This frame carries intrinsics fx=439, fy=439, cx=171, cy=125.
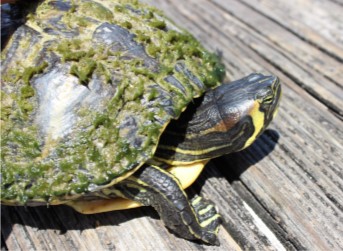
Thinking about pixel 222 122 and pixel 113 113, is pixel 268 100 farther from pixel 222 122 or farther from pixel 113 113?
pixel 113 113

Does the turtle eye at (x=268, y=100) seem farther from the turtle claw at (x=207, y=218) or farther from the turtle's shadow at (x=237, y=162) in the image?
the turtle claw at (x=207, y=218)

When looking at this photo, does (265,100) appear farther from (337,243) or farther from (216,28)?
(216,28)

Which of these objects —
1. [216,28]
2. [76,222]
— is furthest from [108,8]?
[216,28]

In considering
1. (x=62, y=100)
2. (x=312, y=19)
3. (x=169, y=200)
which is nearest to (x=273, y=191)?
(x=169, y=200)

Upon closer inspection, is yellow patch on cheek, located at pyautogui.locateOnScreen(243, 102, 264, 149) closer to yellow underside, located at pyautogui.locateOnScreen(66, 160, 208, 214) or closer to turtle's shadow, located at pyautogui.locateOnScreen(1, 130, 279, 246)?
turtle's shadow, located at pyautogui.locateOnScreen(1, 130, 279, 246)

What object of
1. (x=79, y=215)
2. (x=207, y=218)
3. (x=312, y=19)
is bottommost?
(x=79, y=215)

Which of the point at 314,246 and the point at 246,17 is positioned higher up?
the point at 246,17

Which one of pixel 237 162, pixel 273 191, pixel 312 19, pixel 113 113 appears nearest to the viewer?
pixel 113 113
